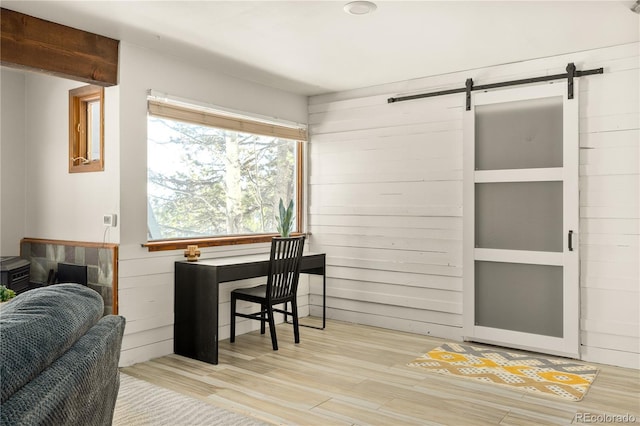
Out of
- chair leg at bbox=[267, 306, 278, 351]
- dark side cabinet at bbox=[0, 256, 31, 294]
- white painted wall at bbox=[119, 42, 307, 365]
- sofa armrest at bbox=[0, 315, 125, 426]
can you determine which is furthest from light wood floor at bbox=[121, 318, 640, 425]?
sofa armrest at bbox=[0, 315, 125, 426]

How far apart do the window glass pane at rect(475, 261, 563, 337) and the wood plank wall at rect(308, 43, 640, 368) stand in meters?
0.19

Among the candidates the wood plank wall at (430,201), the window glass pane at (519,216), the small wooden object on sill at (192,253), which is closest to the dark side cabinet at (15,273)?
the small wooden object on sill at (192,253)

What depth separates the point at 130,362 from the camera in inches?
147

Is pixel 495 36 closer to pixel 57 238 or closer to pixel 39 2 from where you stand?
pixel 39 2

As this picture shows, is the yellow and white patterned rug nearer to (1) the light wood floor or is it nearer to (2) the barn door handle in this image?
(1) the light wood floor

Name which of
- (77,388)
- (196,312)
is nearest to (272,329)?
(196,312)

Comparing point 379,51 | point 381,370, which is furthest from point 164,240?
point 379,51

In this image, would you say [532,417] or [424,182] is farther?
[424,182]

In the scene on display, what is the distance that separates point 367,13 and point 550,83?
5.92 feet

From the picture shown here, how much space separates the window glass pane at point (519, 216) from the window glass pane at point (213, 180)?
2.06 m

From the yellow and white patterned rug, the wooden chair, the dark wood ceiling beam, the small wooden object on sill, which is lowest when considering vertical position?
the yellow and white patterned rug

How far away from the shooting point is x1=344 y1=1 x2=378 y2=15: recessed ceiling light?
2.99 meters

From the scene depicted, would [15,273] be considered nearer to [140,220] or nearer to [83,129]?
[140,220]

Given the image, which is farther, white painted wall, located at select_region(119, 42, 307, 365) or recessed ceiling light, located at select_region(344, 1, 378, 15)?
white painted wall, located at select_region(119, 42, 307, 365)
